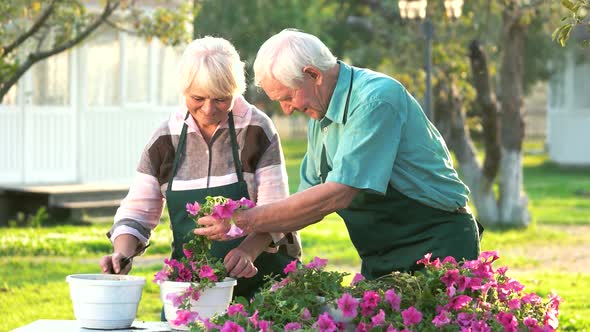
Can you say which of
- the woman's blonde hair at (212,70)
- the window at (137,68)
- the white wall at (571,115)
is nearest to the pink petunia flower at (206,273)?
the woman's blonde hair at (212,70)

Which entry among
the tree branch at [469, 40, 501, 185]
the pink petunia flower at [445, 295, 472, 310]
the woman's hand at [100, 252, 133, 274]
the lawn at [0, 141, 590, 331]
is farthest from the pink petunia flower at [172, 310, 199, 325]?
the tree branch at [469, 40, 501, 185]

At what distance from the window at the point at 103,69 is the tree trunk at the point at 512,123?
19.3ft

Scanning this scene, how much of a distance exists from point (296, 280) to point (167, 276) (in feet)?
→ 1.52

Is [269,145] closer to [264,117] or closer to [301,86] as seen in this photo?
[264,117]

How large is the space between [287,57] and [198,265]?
68 cm

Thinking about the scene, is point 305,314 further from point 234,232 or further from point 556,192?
point 556,192

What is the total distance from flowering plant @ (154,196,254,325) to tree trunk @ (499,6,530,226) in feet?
42.5

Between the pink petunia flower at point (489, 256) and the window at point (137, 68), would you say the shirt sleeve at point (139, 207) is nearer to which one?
the pink petunia flower at point (489, 256)

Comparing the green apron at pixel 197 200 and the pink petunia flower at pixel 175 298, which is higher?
the green apron at pixel 197 200

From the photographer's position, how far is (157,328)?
3715 millimetres

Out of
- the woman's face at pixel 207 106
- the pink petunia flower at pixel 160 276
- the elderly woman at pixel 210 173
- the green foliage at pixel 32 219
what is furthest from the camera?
the green foliage at pixel 32 219

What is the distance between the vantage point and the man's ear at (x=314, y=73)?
12.3ft

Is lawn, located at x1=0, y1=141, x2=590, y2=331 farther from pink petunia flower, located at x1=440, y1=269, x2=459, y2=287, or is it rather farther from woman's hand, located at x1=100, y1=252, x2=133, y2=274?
pink petunia flower, located at x1=440, y1=269, x2=459, y2=287

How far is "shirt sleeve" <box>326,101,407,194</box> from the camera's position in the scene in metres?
3.62
